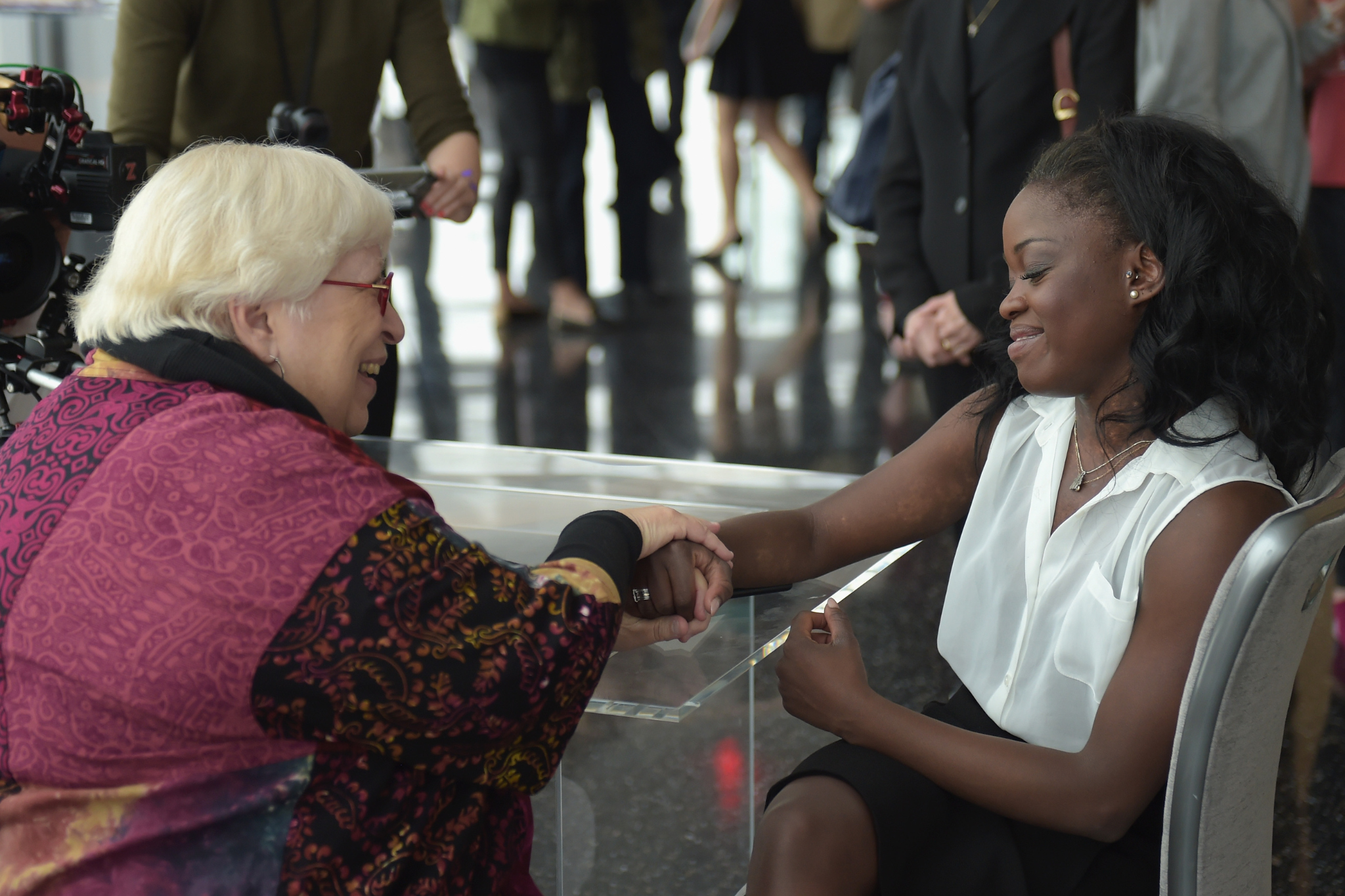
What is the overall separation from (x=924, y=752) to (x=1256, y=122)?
5.16 feet

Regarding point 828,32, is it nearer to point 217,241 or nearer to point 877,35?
point 877,35

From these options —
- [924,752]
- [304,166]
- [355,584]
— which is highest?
[304,166]

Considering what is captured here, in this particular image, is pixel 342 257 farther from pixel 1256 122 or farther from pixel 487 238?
pixel 487 238

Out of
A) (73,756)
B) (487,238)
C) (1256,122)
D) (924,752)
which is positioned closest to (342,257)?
(73,756)

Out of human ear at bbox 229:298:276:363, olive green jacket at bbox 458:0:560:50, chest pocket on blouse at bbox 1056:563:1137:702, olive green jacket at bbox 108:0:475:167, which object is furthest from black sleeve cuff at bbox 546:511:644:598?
olive green jacket at bbox 458:0:560:50

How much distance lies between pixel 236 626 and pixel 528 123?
3999mm

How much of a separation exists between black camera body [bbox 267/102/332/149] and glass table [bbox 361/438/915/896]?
48cm

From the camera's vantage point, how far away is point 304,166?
43.7 inches

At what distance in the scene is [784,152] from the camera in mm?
6168

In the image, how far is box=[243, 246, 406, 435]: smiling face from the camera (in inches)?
43.7

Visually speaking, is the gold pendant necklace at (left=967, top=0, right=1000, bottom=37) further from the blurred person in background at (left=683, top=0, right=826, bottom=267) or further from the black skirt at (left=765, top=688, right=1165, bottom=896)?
the blurred person in background at (left=683, top=0, right=826, bottom=267)

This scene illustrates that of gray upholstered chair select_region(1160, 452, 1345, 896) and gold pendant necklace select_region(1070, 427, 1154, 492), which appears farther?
gold pendant necklace select_region(1070, 427, 1154, 492)

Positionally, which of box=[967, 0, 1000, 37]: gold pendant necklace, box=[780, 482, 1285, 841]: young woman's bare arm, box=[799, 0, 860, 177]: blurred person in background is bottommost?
box=[780, 482, 1285, 841]: young woman's bare arm

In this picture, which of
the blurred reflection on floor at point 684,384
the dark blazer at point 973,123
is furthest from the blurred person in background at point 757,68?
the dark blazer at point 973,123
